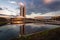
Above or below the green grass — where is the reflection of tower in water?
above

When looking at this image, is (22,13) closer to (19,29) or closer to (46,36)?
(19,29)

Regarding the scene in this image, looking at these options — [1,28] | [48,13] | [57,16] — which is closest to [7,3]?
[1,28]

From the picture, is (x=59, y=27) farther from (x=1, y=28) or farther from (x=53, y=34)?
(x=1, y=28)

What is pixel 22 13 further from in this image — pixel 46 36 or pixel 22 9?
pixel 46 36

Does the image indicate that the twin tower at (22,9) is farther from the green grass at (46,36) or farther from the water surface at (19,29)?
the green grass at (46,36)

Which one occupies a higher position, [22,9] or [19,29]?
[22,9]

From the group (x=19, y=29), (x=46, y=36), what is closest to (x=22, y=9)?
(x=19, y=29)

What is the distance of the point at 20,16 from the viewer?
2.05m

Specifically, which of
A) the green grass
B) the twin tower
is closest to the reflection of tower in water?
the twin tower

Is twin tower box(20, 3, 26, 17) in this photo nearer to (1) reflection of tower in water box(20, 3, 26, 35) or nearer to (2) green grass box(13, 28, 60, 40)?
(1) reflection of tower in water box(20, 3, 26, 35)

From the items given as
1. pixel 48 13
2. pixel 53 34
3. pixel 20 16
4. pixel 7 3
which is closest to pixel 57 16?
pixel 48 13

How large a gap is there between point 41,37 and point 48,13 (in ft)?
1.34

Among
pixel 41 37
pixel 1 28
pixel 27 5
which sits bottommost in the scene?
pixel 41 37

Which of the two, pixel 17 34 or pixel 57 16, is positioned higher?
pixel 57 16
